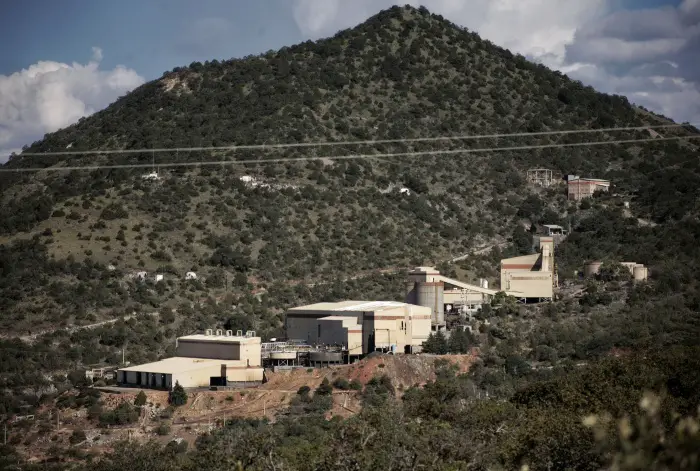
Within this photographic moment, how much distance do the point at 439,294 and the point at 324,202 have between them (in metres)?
25.6

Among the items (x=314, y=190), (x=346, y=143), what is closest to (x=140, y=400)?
(x=314, y=190)

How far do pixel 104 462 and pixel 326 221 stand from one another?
4936 cm

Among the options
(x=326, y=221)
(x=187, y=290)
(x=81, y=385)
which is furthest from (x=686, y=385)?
(x=326, y=221)

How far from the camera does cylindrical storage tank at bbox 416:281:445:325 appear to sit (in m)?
68.2

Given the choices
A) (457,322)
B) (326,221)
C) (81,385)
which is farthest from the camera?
(326,221)

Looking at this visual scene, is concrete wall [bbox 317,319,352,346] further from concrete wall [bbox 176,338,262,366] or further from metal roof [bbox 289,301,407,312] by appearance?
concrete wall [bbox 176,338,262,366]

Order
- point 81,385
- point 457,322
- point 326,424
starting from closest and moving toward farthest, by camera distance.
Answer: point 326,424 < point 81,385 < point 457,322

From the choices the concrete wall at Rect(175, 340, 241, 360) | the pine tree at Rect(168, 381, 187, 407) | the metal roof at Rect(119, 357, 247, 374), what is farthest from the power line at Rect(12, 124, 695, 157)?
the pine tree at Rect(168, 381, 187, 407)

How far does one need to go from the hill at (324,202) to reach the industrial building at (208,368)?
4289mm

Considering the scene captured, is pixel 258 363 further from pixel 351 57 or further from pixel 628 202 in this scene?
pixel 351 57

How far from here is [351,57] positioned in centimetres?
11538

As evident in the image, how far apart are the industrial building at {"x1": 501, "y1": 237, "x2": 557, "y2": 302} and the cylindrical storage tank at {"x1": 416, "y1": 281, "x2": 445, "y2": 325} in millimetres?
7354

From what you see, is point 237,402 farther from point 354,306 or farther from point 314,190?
point 314,190

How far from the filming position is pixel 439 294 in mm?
68562
